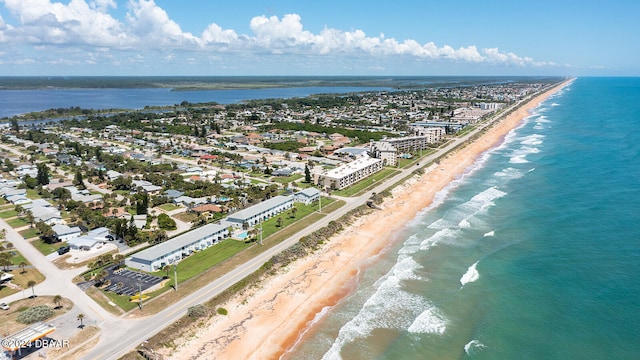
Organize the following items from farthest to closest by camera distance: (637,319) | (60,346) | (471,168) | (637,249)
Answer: (471,168), (637,249), (637,319), (60,346)

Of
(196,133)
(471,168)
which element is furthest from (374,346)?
(196,133)

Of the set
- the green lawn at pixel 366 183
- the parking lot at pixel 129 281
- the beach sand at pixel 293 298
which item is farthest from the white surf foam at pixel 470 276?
the parking lot at pixel 129 281

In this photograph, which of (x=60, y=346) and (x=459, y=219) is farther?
(x=459, y=219)

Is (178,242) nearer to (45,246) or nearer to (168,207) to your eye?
(45,246)

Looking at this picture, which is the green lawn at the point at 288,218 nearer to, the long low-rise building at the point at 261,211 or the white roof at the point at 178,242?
the long low-rise building at the point at 261,211

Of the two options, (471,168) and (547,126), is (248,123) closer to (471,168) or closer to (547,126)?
(471,168)

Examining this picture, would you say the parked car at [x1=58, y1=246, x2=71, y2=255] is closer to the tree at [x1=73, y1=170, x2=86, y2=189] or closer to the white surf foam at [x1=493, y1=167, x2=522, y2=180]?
the tree at [x1=73, y1=170, x2=86, y2=189]

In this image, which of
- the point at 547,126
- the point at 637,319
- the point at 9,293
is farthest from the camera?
the point at 547,126

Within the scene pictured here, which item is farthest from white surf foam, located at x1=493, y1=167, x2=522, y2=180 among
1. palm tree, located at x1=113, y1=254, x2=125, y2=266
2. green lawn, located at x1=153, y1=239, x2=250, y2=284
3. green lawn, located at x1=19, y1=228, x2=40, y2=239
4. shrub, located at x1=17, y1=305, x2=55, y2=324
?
green lawn, located at x1=19, y1=228, x2=40, y2=239
